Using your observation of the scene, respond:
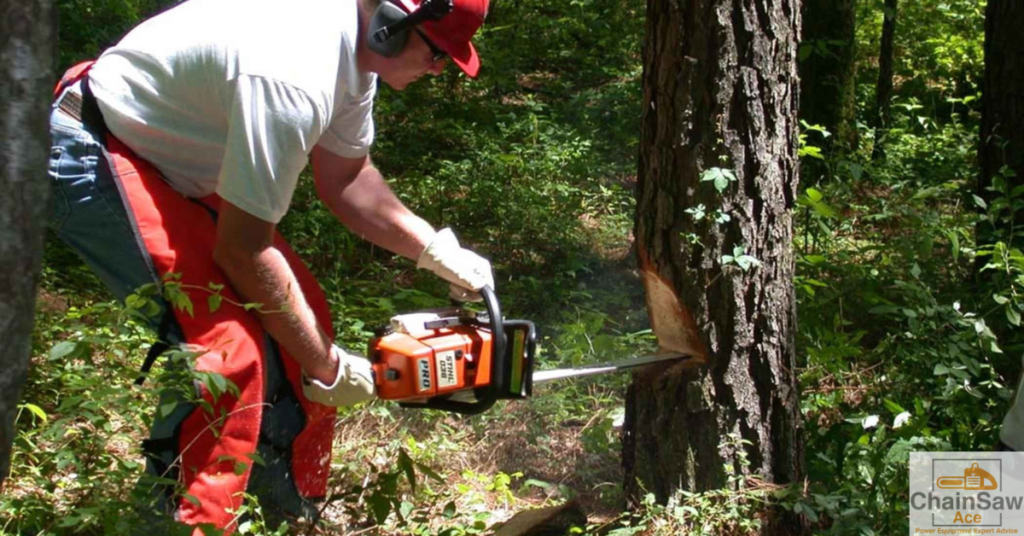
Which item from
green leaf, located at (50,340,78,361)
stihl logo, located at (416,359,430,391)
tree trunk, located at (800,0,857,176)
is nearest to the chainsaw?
stihl logo, located at (416,359,430,391)

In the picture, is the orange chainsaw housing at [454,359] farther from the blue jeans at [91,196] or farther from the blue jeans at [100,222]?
the blue jeans at [91,196]

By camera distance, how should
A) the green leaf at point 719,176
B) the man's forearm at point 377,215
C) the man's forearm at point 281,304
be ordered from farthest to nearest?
1. the man's forearm at point 377,215
2. the green leaf at point 719,176
3. the man's forearm at point 281,304

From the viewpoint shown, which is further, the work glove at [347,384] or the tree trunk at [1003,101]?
the tree trunk at [1003,101]

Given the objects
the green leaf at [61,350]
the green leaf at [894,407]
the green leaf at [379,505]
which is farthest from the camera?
the green leaf at [894,407]

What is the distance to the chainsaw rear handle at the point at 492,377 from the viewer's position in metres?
3.05

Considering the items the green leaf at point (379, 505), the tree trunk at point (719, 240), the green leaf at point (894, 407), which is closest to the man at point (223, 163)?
the green leaf at point (379, 505)

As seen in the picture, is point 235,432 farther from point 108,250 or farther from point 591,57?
point 591,57

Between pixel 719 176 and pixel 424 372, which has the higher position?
pixel 719 176

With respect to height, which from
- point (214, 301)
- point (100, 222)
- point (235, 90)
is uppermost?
point (235, 90)

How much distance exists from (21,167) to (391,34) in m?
1.39

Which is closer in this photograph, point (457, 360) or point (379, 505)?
point (457, 360)

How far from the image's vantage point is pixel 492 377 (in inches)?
121

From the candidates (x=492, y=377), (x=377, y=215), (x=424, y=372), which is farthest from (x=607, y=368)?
(x=377, y=215)

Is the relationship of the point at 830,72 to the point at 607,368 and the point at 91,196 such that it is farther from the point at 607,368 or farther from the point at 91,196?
the point at 91,196
